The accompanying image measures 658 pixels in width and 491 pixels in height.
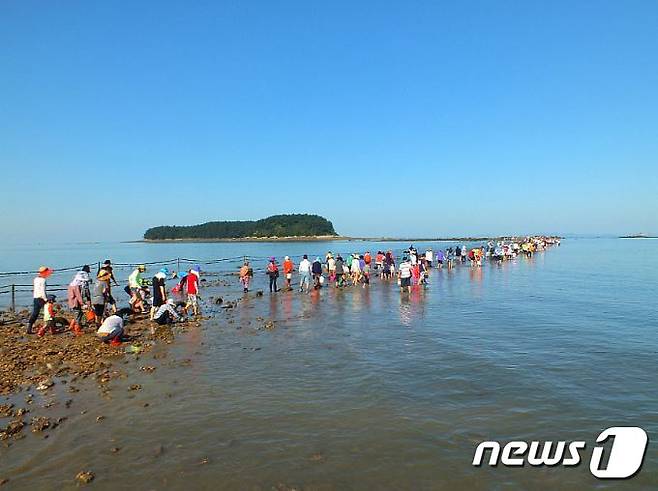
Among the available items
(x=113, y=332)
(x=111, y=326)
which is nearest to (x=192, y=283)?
(x=111, y=326)

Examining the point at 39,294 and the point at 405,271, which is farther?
the point at 405,271

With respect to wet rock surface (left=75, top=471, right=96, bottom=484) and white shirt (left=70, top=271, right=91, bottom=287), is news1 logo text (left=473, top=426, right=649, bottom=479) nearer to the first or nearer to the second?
wet rock surface (left=75, top=471, right=96, bottom=484)

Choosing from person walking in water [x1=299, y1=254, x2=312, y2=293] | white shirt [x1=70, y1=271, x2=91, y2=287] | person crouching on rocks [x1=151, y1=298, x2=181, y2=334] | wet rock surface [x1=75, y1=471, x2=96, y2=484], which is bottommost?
wet rock surface [x1=75, y1=471, x2=96, y2=484]

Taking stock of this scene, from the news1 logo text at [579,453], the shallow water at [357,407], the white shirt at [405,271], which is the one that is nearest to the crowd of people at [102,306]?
the shallow water at [357,407]

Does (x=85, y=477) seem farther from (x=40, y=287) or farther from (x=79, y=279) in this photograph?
(x=79, y=279)

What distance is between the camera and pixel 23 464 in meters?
5.97

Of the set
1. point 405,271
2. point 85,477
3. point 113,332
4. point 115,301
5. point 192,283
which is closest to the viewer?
point 85,477

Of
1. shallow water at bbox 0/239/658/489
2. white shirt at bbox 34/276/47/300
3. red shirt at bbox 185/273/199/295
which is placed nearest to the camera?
shallow water at bbox 0/239/658/489

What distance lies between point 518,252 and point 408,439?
60.5 metres

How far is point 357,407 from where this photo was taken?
775 cm

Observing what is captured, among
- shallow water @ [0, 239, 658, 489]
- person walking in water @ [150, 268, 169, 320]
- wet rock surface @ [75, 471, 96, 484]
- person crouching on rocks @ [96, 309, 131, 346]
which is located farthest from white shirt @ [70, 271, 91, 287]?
wet rock surface @ [75, 471, 96, 484]

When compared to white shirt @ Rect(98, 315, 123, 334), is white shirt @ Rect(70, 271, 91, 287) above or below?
above

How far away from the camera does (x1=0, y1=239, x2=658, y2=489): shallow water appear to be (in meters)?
5.70

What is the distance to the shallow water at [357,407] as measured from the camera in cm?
570
